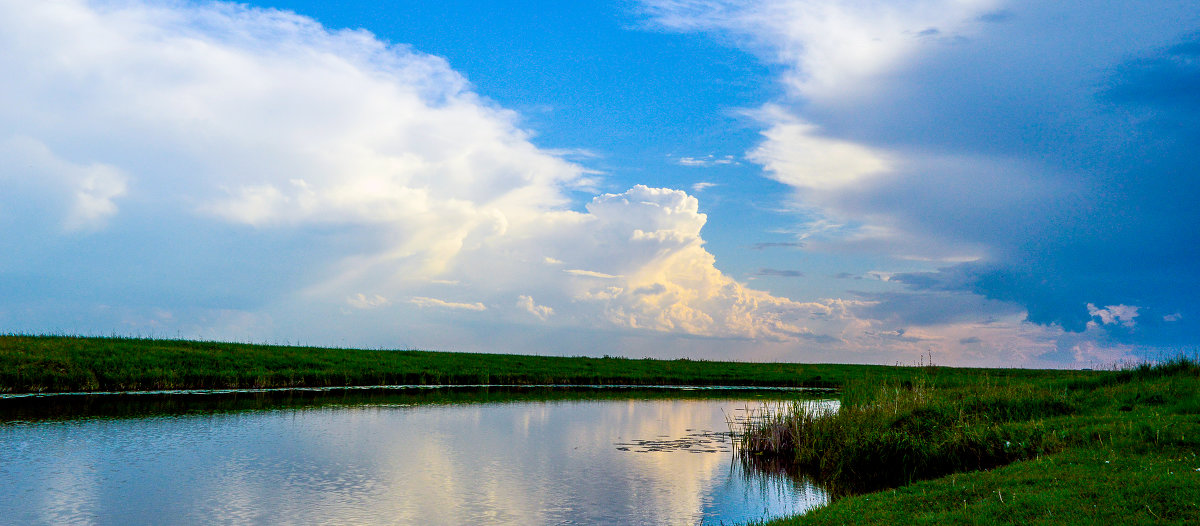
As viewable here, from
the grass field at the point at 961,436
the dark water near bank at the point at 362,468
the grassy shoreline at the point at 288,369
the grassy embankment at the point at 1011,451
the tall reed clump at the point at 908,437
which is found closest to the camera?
the grassy embankment at the point at 1011,451

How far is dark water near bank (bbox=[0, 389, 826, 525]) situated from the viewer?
1577 centimetres

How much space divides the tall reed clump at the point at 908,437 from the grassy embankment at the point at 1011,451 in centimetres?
4

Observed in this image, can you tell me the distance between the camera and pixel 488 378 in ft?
193

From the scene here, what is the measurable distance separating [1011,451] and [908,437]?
268 cm

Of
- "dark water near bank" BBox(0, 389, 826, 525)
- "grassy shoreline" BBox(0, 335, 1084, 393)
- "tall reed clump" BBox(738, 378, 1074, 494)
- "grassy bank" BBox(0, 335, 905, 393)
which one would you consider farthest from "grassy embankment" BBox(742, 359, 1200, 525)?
"grassy bank" BBox(0, 335, 905, 393)

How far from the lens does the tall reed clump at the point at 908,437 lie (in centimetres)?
1928

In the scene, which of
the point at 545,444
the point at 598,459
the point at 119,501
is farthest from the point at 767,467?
the point at 119,501

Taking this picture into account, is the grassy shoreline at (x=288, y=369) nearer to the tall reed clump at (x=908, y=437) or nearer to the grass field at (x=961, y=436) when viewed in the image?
the grass field at (x=961, y=436)

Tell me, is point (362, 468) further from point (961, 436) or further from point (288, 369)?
point (288, 369)

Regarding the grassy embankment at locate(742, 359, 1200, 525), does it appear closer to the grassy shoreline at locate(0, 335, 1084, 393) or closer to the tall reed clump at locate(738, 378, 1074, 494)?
the tall reed clump at locate(738, 378, 1074, 494)

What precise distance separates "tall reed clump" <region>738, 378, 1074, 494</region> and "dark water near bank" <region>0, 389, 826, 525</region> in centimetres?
156

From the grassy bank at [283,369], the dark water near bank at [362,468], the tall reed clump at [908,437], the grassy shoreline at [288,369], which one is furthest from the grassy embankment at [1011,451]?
the grassy bank at [283,369]

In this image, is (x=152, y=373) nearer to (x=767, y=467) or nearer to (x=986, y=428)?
(x=767, y=467)

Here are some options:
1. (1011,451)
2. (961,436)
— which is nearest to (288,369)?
(961,436)
